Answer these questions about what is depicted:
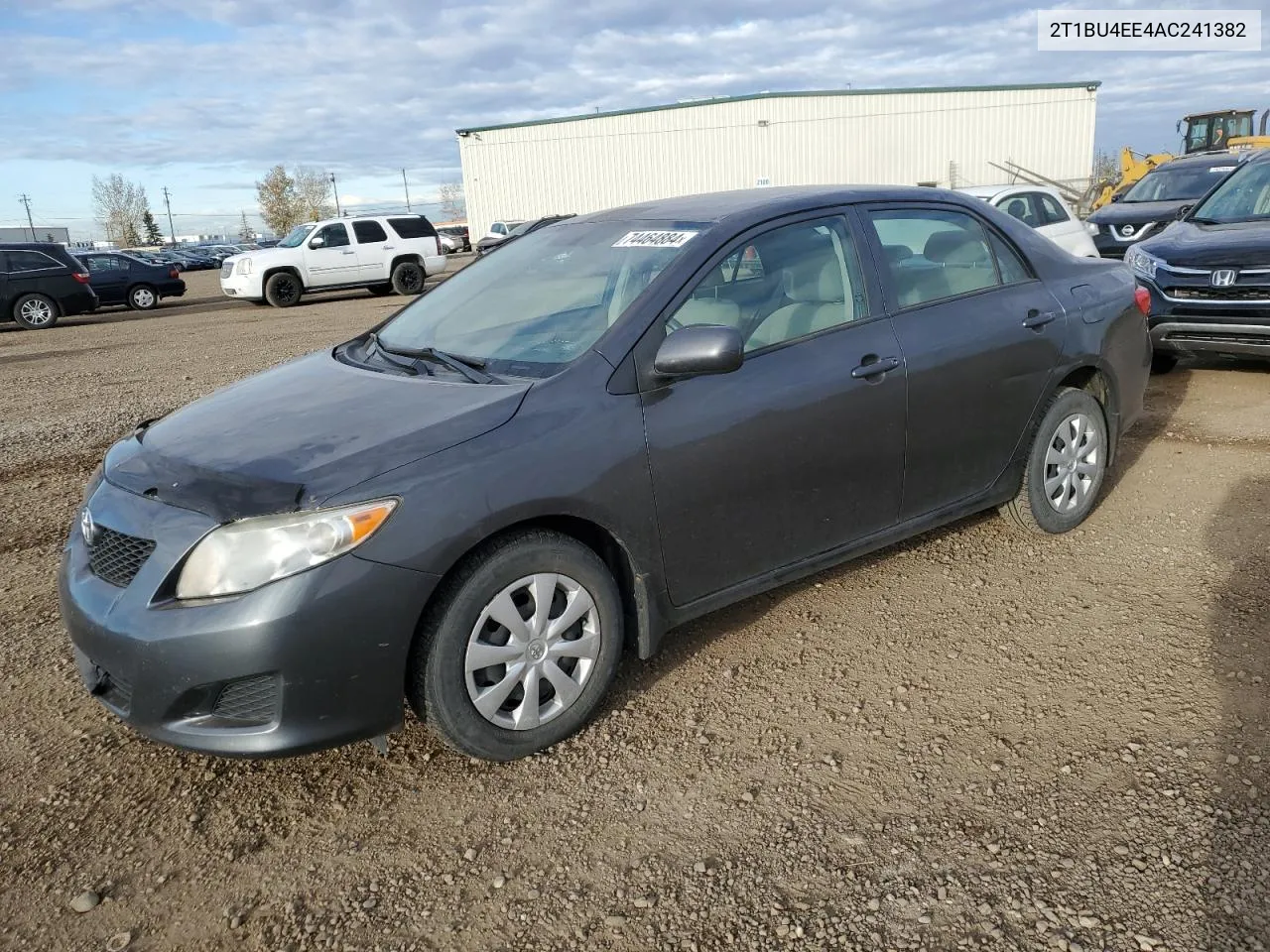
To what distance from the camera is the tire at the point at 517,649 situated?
107 inches

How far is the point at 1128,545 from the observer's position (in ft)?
14.6

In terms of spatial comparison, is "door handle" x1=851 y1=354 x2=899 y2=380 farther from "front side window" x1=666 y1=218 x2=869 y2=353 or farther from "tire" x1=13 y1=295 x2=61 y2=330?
"tire" x1=13 y1=295 x2=61 y2=330

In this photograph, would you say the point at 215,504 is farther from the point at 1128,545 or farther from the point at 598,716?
the point at 1128,545

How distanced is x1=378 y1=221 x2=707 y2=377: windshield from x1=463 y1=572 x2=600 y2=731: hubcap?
71cm

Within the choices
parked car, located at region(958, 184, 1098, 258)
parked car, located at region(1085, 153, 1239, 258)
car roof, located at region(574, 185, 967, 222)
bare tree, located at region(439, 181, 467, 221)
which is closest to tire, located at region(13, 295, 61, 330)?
parked car, located at region(958, 184, 1098, 258)

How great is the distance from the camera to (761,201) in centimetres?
373

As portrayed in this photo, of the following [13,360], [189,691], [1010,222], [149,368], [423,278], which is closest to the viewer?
[189,691]

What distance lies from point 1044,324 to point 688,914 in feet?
9.90

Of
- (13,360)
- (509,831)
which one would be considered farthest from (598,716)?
(13,360)

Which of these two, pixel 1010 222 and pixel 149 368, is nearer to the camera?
pixel 1010 222

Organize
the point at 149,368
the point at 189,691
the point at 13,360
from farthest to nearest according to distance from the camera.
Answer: the point at 13,360 → the point at 149,368 → the point at 189,691

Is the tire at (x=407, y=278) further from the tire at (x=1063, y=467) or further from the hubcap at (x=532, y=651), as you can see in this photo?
the hubcap at (x=532, y=651)

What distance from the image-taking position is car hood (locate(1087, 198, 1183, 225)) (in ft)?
43.5

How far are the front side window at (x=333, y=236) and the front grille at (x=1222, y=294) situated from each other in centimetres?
1772
